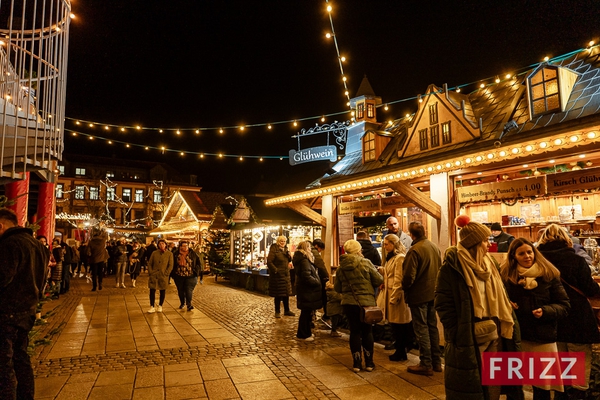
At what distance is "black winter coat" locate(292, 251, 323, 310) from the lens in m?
7.50

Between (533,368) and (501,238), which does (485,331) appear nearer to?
(533,368)

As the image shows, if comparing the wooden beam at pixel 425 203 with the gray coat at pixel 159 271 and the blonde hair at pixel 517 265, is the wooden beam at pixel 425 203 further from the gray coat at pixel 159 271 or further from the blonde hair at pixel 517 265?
the gray coat at pixel 159 271

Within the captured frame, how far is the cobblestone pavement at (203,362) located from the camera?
16.1 ft

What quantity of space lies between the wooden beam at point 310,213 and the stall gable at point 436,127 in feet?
9.87

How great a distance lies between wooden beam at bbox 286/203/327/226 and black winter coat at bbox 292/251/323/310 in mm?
4366

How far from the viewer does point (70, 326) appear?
28.8 ft

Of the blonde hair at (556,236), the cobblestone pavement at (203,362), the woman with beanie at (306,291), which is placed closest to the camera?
the blonde hair at (556,236)

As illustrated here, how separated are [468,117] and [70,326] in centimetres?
964

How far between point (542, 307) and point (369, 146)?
A: 28.2 feet

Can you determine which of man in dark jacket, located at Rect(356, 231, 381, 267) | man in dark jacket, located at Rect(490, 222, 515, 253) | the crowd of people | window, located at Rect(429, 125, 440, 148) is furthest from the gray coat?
man in dark jacket, located at Rect(490, 222, 515, 253)

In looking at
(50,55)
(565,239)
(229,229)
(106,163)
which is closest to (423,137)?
(565,239)

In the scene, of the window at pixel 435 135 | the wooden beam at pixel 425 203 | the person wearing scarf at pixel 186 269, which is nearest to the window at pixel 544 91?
the window at pixel 435 135

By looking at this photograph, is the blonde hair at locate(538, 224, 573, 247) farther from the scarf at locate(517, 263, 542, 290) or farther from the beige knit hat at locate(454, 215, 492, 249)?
the beige knit hat at locate(454, 215, 492, 249)

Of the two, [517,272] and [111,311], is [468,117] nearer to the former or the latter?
[517,272]
